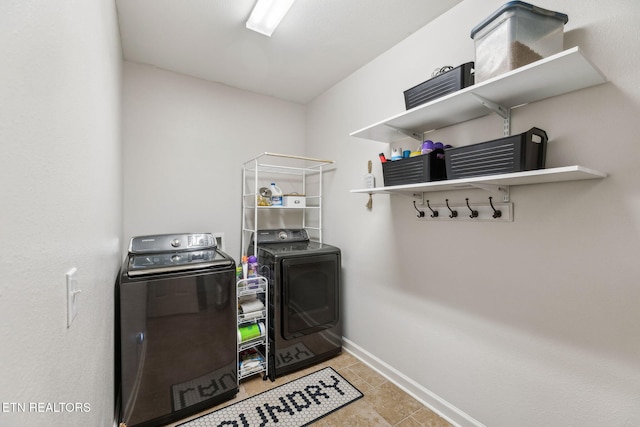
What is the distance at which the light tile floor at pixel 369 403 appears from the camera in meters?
1.68

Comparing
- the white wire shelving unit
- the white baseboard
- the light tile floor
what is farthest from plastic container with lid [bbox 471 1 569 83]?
the light tile floor

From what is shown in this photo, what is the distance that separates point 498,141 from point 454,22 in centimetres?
98

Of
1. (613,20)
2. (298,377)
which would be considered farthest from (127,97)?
(613,20)

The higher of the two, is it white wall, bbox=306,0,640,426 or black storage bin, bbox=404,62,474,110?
black storage bin, bbox=404,62,474,110

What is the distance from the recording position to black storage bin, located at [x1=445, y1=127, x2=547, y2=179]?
1133 mm

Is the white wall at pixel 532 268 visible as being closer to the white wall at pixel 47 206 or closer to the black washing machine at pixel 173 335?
the black washing machine at pixel 173 335

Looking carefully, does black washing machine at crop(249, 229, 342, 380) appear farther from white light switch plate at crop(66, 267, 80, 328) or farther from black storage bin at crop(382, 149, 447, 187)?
white light switch plate at crop(66, 267, 80, 328)

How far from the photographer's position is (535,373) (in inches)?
52.3

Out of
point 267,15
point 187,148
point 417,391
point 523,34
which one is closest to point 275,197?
point 187,148

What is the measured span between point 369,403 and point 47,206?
6.70 feet

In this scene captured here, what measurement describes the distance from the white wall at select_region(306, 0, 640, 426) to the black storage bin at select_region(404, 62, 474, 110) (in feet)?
0.94

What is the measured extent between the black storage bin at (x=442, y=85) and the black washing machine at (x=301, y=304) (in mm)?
1351

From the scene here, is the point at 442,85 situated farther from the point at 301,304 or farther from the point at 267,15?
the point at 301,304

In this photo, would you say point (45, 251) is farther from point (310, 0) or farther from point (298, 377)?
point (298, 377)
